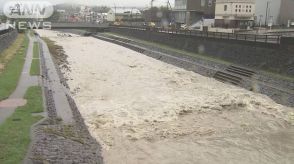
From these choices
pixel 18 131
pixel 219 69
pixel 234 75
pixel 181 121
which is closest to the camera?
pixel 18 131

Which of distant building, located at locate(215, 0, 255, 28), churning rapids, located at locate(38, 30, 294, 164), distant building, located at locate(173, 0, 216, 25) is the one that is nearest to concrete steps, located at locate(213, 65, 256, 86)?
churning rapids, located at locate(38, 30, 294, 164)

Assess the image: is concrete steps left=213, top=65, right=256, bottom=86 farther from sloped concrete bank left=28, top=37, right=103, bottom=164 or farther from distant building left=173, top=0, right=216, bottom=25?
distant building left=173, top=0, right=216, bottom=25

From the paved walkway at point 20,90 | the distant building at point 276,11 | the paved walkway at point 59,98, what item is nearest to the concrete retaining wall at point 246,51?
the paved walkway at point 59,98

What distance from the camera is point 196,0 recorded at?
88.9 metres

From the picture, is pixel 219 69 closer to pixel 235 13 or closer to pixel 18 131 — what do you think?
pixel 18 131

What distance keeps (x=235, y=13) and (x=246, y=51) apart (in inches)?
1807

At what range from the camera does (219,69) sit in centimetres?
3112

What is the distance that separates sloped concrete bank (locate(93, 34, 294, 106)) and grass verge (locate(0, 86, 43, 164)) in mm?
13737

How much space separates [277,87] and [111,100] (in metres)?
10.4

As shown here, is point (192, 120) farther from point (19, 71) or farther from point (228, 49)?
point (228, 49)

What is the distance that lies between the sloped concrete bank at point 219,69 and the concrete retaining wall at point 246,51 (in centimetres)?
175

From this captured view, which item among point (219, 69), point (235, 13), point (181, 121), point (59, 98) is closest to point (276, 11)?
point (235, 13)

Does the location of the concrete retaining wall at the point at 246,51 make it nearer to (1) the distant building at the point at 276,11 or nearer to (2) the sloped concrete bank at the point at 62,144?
(2) the sloped concrete bank at the point at 62,144

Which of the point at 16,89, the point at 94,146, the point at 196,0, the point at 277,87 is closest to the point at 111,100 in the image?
the point at 16,89
